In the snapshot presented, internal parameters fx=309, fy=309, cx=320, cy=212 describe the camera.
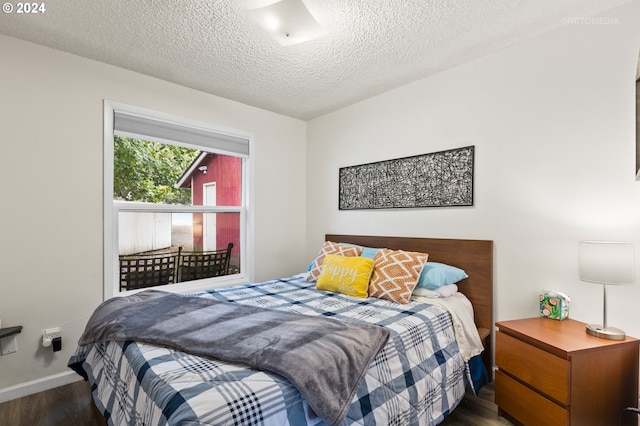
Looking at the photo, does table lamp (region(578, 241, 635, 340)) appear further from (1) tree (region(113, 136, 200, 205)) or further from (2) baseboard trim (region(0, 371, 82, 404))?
(2) baseboard trim (region(0, 371, 82, 404))

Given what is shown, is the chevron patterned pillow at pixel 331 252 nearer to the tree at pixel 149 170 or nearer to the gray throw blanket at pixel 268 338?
the gray throw blanket at pixel 268 338

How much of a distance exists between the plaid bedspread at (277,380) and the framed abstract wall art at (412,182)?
102 centimetres

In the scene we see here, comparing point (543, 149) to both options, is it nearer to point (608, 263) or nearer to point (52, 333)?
point (608, 263)

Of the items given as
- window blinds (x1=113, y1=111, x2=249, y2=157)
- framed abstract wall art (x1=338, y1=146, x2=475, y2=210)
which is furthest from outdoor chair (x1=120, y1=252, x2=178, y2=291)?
framed abstract wall art (x1=338, y1=146, x2=475, y2=210)

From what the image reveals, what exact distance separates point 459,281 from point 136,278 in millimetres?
2834

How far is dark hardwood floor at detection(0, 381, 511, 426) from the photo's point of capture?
188 centimetres

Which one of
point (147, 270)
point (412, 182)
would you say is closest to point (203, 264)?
point (147, 270)

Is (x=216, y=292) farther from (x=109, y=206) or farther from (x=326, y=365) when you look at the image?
(x=326, y=365)

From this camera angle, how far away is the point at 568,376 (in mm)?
1482

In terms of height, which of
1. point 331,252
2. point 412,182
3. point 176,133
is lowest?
point 331,252

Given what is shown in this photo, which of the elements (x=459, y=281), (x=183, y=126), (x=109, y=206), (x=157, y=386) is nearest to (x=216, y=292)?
(x=109, y=206)

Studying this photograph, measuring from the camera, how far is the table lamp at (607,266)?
1.57 meters

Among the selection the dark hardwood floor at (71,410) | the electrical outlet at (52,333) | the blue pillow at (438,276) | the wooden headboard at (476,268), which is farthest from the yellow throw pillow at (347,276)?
the electrical outlet at (52,333)

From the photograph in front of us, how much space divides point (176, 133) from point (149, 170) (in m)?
0.43
